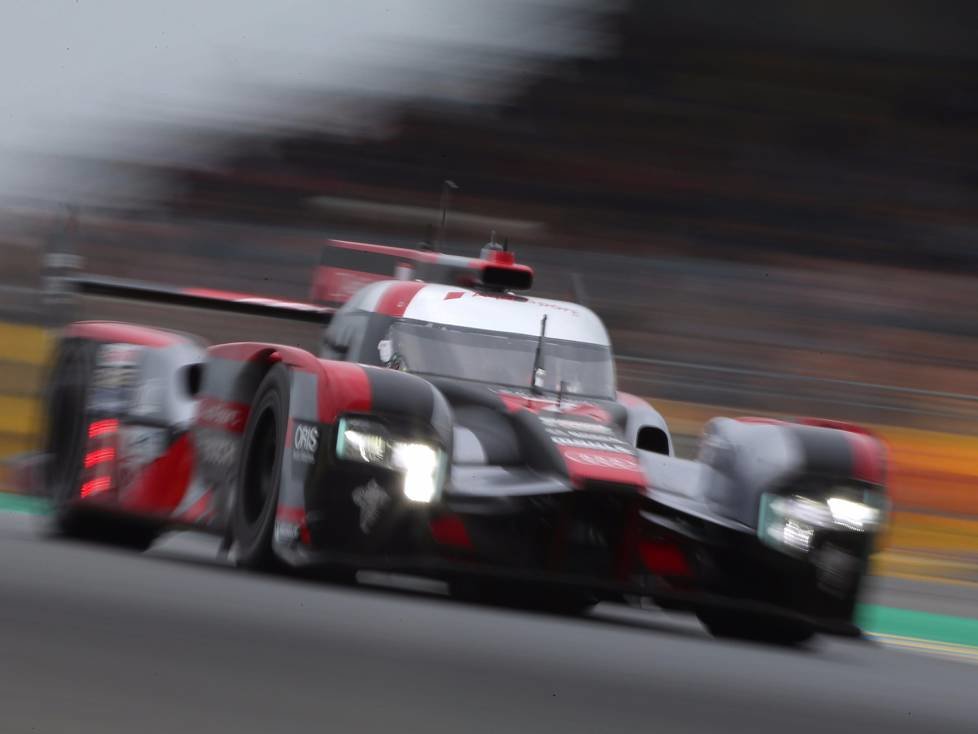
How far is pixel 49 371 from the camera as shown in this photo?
7398 millimetres

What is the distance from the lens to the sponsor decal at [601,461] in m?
4.87

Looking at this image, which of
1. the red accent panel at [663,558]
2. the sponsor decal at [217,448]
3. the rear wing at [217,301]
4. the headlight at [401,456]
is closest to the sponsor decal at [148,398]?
the sponsor decal at [217,448]

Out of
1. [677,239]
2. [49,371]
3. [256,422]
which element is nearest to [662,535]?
[256,422]

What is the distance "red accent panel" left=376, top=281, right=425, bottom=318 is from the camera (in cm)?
619

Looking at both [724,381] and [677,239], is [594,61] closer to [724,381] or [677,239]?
[677,239]

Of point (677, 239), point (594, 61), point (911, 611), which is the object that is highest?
point (594, 61)

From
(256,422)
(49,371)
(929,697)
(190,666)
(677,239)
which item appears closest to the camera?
(190,666)

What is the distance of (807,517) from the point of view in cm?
534

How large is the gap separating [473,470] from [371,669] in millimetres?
1677

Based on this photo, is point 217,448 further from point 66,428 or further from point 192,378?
point 66,428

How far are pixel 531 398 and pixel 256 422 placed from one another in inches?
42.1

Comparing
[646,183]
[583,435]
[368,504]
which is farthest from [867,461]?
[646,183]

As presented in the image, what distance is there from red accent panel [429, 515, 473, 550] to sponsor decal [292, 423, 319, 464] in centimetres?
42

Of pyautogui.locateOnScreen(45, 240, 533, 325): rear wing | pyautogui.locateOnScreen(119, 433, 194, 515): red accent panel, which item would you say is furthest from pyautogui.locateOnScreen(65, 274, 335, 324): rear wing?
pyautogui.locateOnScreen(119, 433, 194, 515): red accent panel
